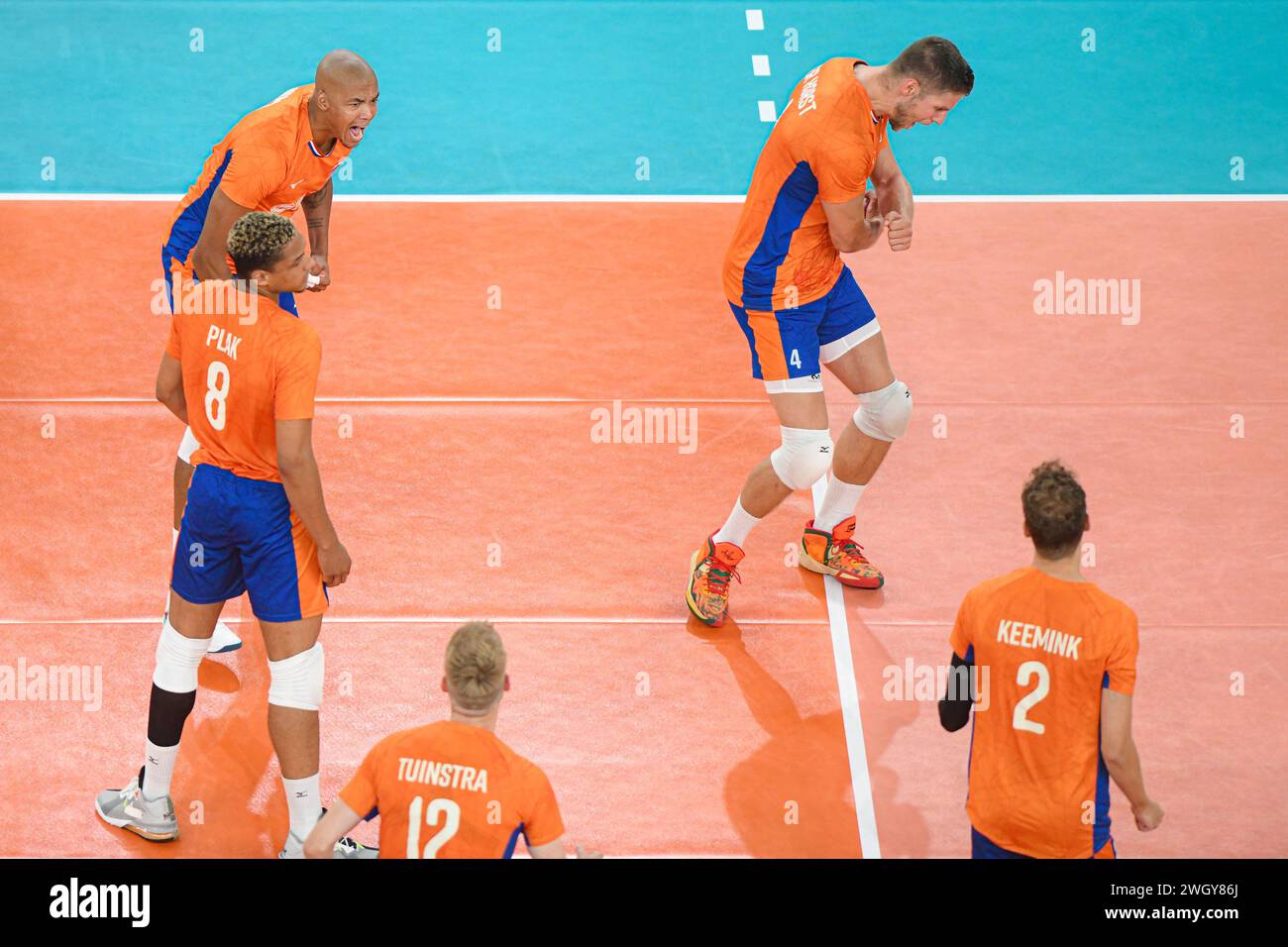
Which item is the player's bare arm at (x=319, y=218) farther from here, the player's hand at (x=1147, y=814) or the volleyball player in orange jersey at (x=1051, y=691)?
the player's hand at (x=1147, y=814)

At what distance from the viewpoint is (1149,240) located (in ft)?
33.2

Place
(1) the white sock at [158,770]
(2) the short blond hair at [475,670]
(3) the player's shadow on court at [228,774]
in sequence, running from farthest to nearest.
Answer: (3) the player's shadow on court at [228,774]
(1) the white sock at [158,770]
(2) the short blond hair at [475,670]

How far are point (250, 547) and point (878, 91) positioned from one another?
10.5ft

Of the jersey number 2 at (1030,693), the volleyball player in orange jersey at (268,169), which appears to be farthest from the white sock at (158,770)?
the jersey number 2 at (1030,693)

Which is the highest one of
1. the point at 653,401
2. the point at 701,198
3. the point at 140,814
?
the point at 701,198

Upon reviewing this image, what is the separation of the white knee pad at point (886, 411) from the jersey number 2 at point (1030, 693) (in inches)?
103

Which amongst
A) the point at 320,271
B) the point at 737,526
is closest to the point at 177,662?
the point at 320,271

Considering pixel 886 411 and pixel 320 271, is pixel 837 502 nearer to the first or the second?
pixel 886 411

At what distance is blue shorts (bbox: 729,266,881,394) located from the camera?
651 centimetres

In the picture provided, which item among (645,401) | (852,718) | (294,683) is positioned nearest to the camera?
(294,683)

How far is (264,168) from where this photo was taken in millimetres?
6141

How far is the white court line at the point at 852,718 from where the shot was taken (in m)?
5.70

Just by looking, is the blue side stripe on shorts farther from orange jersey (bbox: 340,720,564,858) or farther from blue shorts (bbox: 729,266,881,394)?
orange jersey (bbox: 340,720,564,858)
